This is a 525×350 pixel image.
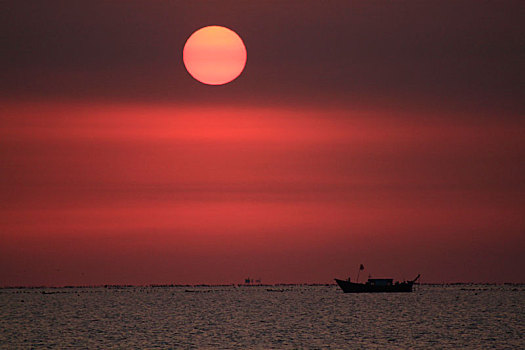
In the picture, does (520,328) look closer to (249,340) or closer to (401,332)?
(401,332)

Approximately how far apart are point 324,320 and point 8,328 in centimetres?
4953

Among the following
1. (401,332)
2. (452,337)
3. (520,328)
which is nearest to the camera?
(452,337)

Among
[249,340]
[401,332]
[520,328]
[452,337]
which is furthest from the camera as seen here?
[520,328]

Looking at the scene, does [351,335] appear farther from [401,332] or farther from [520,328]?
[520,328]

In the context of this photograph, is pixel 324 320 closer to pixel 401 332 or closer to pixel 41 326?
pixel 401 332

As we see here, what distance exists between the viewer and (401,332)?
350 feet

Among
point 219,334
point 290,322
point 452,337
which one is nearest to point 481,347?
point 452,337

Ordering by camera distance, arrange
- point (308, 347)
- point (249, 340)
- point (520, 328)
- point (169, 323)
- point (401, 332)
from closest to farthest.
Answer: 1. point (308, 347)
2. point (249, 340)
3. point (401, 332)
4. point (520, 328)
5. point (169, 323)

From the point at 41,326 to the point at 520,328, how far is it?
68.8 metres

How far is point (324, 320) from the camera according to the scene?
449ft

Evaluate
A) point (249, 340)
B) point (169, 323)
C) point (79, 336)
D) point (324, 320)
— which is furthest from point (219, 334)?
point (324, 320)

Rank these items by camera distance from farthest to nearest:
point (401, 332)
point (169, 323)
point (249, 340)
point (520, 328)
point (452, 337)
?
point (169, 323) → point (520, 328) → point (401, 332) → point (452, 337) → point (249, 340)

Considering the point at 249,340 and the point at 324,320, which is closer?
A: the point at 249,340

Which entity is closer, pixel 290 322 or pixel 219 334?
pixel 219 334
